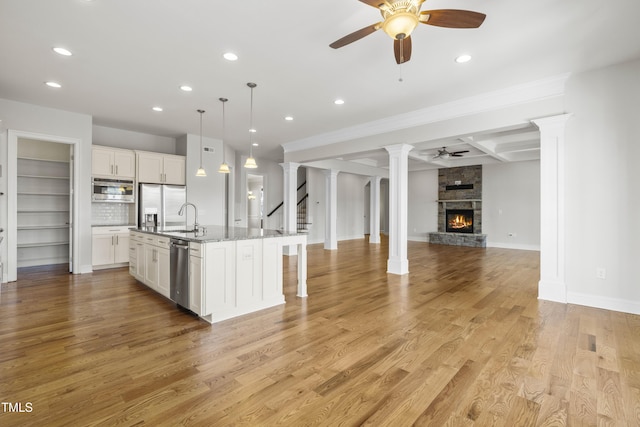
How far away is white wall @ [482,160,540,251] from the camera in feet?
29.5

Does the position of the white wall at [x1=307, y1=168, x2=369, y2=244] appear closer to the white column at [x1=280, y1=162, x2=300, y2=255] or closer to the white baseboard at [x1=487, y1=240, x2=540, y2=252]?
the white column at [x1=280, y1=162, x2=300, y2=255]

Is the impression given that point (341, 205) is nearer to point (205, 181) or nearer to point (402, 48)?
point (205, 181)

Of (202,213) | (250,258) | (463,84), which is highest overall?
(463,84)

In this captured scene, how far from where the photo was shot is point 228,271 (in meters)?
3.32

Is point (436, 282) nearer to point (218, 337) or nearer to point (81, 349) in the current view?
point (218, 337)

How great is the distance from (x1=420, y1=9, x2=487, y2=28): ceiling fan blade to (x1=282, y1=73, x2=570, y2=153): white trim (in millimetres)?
2513

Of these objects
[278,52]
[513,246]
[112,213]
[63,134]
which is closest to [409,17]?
[278,52]

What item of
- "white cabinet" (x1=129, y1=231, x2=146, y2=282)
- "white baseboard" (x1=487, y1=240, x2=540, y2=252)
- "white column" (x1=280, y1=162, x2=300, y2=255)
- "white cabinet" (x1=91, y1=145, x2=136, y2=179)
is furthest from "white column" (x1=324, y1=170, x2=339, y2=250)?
"white cabinet" (x1=129, y1=231, x2=146, y2=282)

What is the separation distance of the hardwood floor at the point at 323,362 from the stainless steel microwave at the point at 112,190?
215cm

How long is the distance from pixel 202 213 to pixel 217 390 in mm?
5813

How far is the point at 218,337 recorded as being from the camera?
2840 mm

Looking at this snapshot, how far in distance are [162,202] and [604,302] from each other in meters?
7.50

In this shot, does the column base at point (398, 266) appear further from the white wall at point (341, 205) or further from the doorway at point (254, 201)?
the doorway at point (254, 201)

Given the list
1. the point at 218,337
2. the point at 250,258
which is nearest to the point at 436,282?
the point at 250,258
